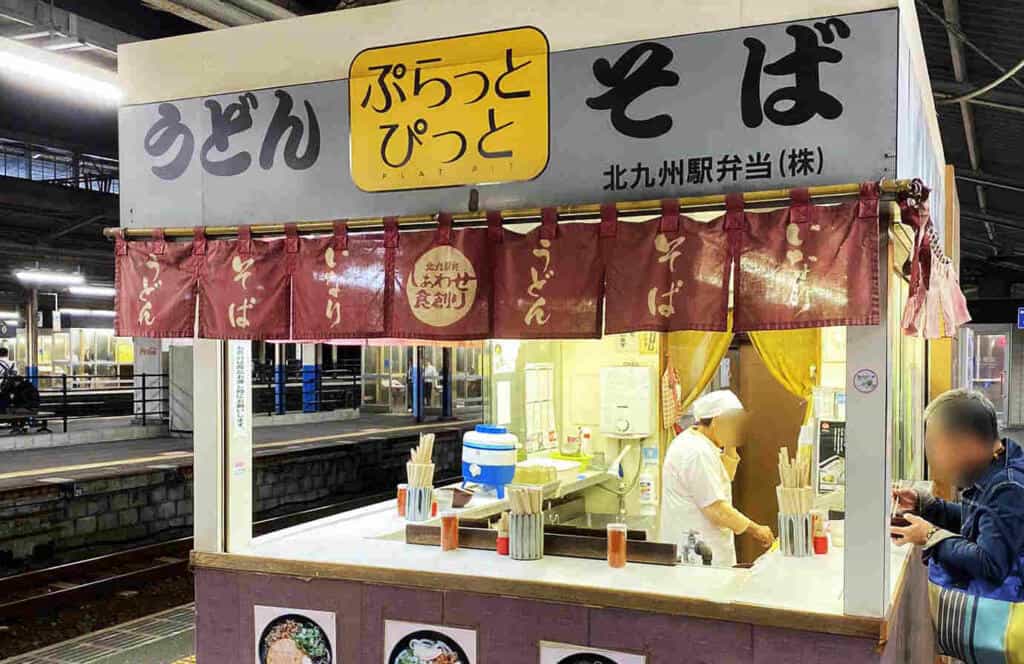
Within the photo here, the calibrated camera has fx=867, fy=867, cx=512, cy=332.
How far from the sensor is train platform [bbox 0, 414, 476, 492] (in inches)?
517

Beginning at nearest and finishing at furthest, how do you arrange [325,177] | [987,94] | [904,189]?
[904,189] → [325,177] → [987,94]

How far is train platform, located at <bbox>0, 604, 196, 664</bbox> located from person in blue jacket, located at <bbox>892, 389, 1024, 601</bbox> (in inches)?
228

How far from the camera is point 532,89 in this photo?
14.0 feet

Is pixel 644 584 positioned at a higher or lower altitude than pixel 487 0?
lower

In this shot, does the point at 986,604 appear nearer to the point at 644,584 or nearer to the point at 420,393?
the point at 644,584

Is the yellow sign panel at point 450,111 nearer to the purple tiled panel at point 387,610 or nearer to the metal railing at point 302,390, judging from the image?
the purple tiled panel at point 387,610

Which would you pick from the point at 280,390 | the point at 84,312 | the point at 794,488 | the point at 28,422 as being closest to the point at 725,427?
the point at 794,488

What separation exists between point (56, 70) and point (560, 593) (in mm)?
5012

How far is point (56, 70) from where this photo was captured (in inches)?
241

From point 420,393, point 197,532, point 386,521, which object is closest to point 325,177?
point 197,532

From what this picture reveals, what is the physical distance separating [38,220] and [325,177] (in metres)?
17.7

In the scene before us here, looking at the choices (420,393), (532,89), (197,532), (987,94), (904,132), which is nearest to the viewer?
(904,132)

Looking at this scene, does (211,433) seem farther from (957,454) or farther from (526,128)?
(957,454)

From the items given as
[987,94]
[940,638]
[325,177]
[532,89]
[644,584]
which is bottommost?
[940,638]
